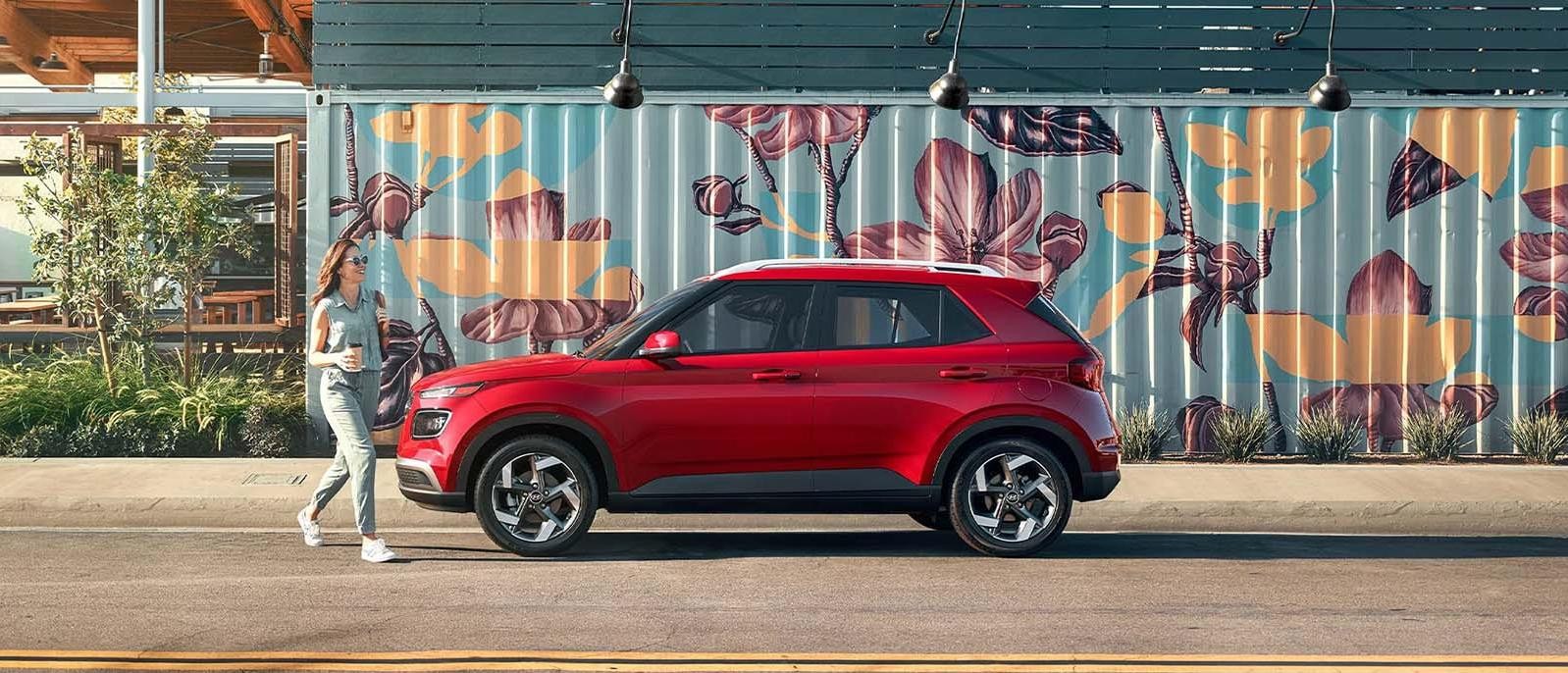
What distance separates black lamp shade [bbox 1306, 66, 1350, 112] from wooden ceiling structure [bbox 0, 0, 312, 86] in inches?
625

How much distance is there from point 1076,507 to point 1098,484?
62.4 inches

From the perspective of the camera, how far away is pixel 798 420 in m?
9.62

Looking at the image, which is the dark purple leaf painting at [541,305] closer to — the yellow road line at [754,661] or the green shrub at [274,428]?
the green shrub at [274,428]

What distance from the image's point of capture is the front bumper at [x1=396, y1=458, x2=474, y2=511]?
9.60 m

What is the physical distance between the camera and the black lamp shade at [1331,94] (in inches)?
547

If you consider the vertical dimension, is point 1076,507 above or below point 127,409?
below

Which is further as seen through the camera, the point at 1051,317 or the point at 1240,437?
the point at 1240,437

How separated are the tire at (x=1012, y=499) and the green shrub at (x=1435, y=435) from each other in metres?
5.61

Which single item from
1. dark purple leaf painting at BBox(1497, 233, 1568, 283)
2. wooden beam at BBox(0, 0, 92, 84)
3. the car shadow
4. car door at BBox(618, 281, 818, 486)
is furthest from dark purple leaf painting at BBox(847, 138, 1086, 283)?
wooden beam at BBox(0, 0, 92, 84)

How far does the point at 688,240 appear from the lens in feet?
47.2

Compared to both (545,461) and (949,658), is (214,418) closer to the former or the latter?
(545,461)

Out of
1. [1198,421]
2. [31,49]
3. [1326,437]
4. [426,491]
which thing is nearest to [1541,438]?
[1326,437]

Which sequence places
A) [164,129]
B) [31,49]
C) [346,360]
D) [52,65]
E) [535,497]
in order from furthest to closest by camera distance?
[52,65] < [31,49] < [164,129] < [535,497] < [346,360]

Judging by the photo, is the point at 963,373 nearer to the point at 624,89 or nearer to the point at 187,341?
the point at 624,89
